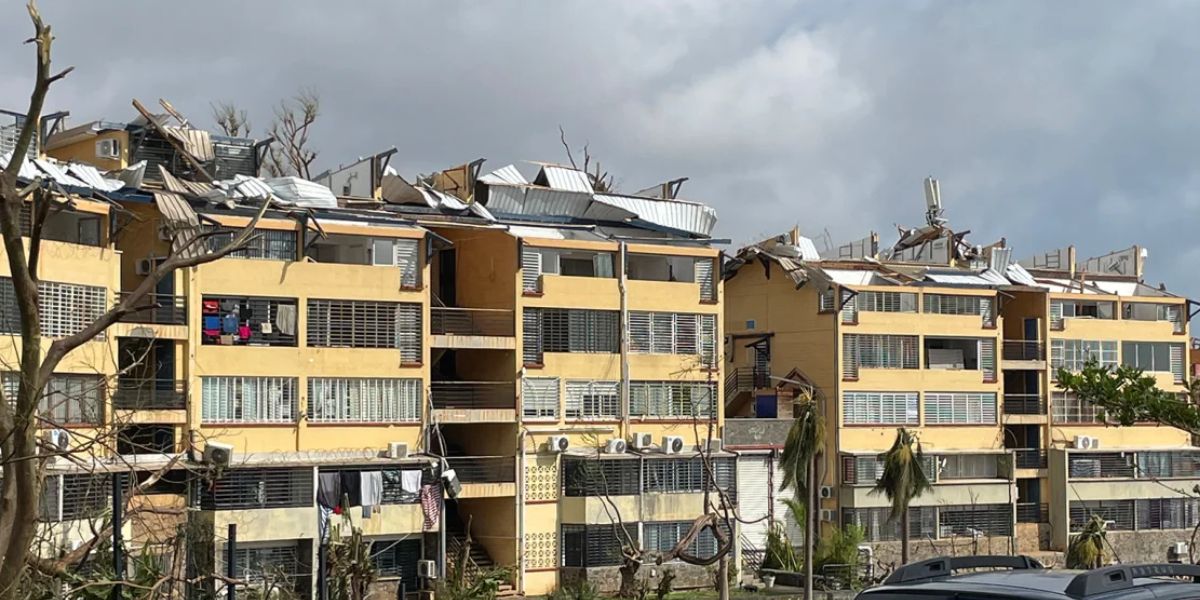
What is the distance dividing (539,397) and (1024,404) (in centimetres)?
1975

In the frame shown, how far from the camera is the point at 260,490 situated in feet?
122

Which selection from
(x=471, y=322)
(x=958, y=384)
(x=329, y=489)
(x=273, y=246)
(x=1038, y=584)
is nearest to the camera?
(x=1038, y=584)

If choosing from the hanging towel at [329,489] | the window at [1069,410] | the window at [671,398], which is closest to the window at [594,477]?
the window at [671,398]

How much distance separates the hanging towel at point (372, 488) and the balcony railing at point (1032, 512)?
24257mm

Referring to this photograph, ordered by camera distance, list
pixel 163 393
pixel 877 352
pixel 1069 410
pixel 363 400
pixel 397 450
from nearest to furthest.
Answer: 1. pixel 163 393
2. pixel 397 450
3. pixel 363 400
4. pixel 877 352
5. pixel 1069 410

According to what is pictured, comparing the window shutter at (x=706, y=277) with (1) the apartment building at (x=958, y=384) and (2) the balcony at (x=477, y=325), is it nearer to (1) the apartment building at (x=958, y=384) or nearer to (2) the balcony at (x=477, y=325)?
(1) the apartment building at (x=958, y=384)

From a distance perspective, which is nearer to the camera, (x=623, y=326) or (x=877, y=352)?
(x=623, y=326)

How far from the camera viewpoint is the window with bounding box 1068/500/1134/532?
2156 inches

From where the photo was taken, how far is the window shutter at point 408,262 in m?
40.3

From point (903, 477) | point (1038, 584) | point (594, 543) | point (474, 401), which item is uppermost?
point (474, 401)

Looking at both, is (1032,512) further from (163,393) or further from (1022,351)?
(163,393)

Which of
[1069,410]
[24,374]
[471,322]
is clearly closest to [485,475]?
[471,322]

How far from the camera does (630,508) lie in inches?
1715

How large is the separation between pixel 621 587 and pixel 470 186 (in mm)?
11405
